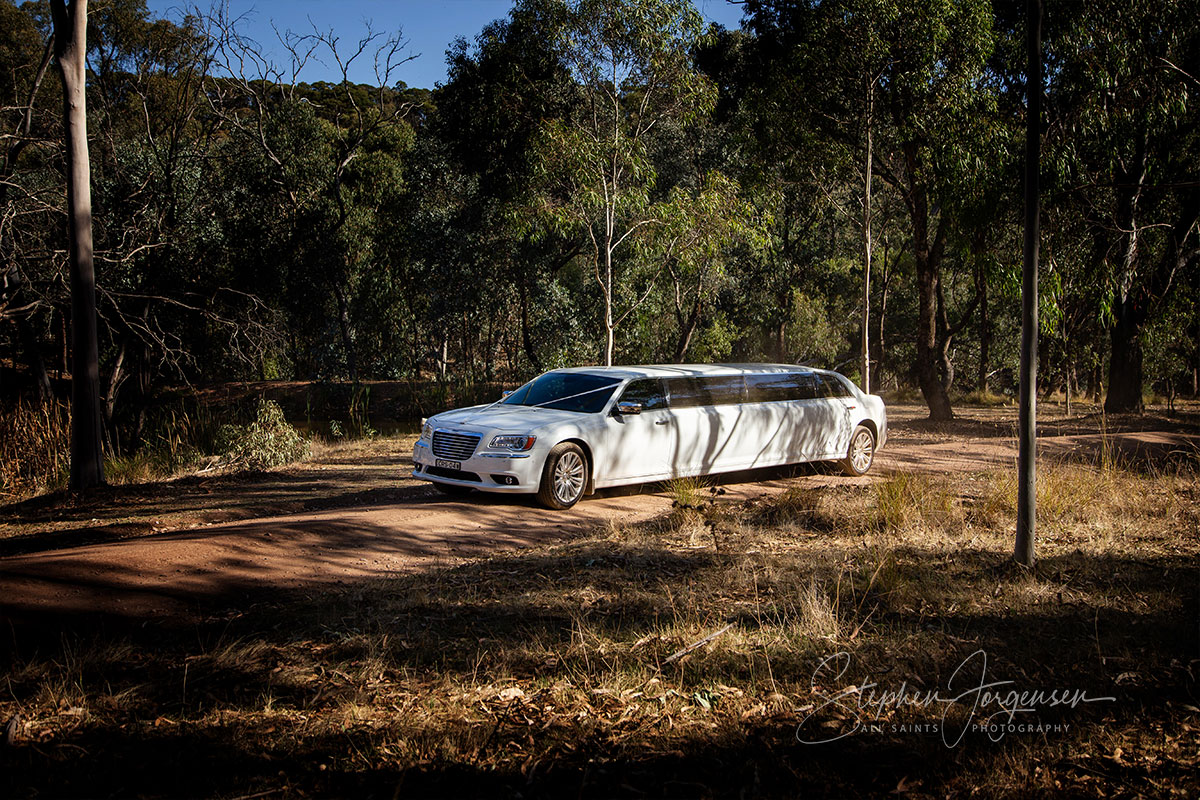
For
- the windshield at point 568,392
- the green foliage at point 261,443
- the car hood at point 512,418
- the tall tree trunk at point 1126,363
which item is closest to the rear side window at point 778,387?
the windshield at point 568,392

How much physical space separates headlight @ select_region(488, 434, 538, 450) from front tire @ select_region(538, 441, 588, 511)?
0.89 ft

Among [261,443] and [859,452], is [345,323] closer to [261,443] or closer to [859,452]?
[261,443]

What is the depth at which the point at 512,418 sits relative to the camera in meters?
9.83

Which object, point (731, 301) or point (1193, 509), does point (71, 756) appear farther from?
point (731, 301)

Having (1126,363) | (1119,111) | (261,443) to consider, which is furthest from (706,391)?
(1126,363)

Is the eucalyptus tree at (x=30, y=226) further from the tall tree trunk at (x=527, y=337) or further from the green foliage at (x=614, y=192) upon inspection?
the tall tree trunk at (x=527, y=337)

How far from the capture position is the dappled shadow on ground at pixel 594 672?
12.4ft

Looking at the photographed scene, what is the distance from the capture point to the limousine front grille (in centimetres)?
956

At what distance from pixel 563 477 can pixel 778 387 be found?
3.76m

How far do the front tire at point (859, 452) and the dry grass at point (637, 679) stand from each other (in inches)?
190

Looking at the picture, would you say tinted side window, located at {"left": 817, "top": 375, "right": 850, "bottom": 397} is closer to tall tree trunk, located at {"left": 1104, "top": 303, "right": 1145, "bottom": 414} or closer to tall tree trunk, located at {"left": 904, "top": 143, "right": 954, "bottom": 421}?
tall tree trunk, located at {"left": 904, "top": 143, "right": 954, "bottom": 421}

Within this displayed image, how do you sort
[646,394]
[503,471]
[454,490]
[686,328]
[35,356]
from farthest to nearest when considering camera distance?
[686,328], [35,356], [454,490], [646,394], [503,471]

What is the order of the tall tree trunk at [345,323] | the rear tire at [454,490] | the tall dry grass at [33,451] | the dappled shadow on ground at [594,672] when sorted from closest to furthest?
1. the dappled shadow on ground at [594,672]
2. the rear tire at [454,490]
3. the tall dry grass at [33,451]
4. the tall tree trunk at [345,323]

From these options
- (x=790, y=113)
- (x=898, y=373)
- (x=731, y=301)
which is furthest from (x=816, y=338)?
(x=790, y=113)
